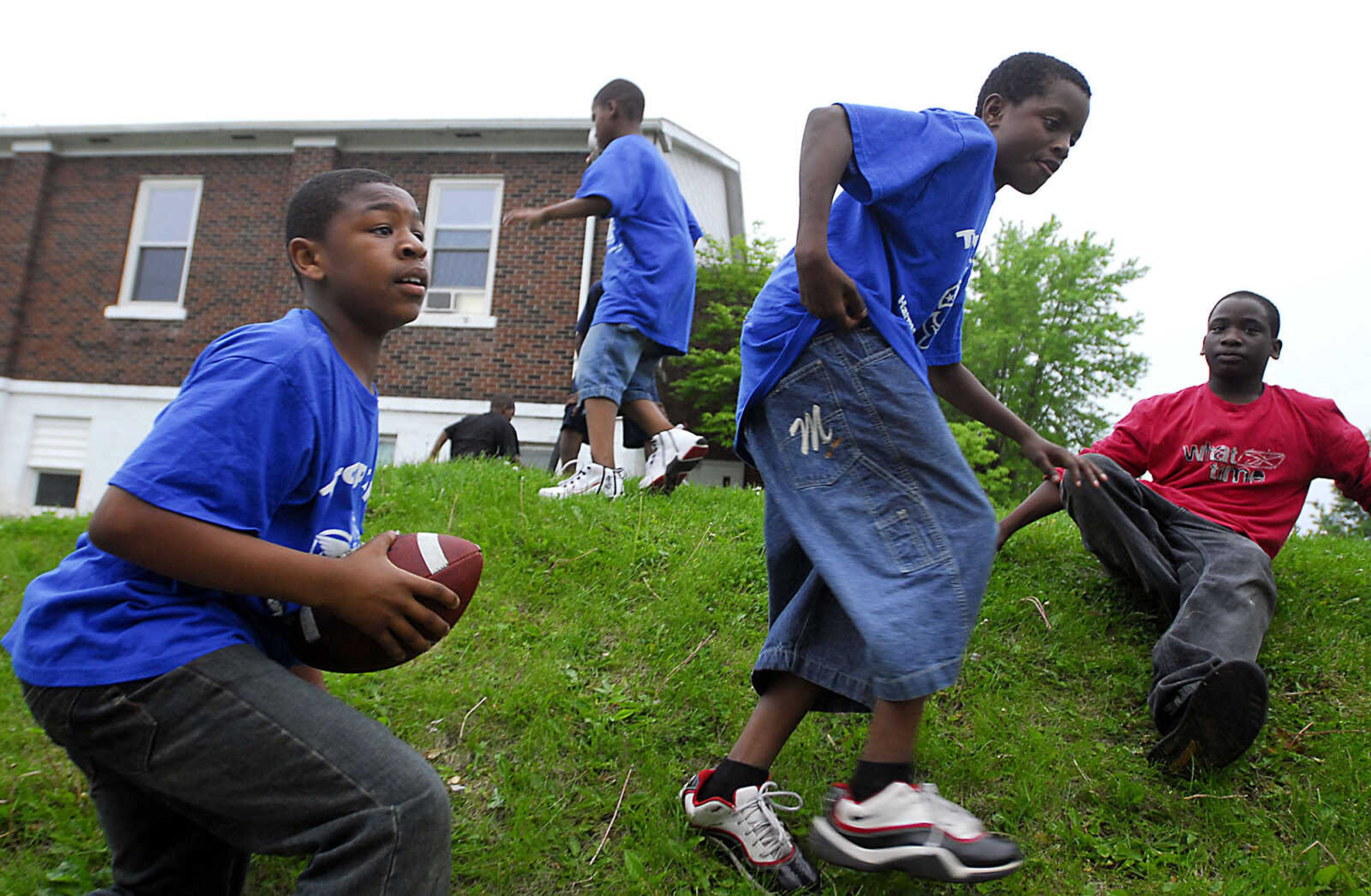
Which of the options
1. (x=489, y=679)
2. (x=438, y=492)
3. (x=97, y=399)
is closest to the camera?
(x=489, y=679)

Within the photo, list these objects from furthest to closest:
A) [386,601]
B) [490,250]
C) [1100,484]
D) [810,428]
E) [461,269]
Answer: [461,269] → [490,250] → [1100,484] → [810,428] → [386,601]

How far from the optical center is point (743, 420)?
2.54 metres

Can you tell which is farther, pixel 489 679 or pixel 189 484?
pixel 489 679

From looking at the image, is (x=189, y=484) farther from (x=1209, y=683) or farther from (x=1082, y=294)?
(x=1082, y=294)

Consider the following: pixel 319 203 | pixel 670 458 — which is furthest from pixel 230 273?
pixel 319 203

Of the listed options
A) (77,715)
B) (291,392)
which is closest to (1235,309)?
(291,392)

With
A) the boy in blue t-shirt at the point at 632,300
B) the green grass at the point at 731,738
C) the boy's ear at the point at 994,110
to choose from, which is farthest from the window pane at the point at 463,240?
the boy's ear at the point at 994,110

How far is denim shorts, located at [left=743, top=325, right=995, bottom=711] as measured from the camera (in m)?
2.05

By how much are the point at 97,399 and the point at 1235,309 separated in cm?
1739

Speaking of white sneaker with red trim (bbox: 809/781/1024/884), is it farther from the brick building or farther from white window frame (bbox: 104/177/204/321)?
white window frame (bbox: 104/177/204/321)

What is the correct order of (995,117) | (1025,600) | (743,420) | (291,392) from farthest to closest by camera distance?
(1025,600) < (995,117) < (743,420) < (291,392)

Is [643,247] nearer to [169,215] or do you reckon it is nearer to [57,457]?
[169,215]

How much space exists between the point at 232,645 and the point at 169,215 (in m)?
17.8

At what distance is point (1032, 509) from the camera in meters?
4.07
